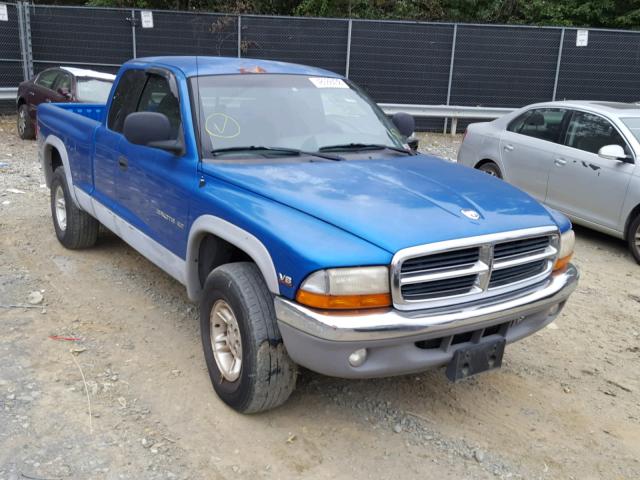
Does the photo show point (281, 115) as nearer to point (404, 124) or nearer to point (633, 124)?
point (404, 124)

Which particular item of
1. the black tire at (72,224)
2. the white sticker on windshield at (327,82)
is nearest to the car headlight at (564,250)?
the white sticker on windshield at (327,82)

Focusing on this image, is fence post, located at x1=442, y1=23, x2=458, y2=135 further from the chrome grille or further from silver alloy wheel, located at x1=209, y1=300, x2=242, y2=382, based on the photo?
silver alloy wheel, located at x1=209, y1=300, x2=242, y2=382

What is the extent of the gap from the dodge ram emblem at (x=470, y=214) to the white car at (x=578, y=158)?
4077mm

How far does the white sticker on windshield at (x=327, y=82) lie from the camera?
15.6ft

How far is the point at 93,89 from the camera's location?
441 inches

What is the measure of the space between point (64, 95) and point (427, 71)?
28.7 feet

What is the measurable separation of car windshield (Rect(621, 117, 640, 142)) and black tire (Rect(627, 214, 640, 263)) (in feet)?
3.15

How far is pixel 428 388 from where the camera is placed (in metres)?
4.09

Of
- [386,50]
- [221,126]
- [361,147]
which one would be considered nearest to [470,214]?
[361,147]

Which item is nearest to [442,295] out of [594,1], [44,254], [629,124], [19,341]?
[19,341]

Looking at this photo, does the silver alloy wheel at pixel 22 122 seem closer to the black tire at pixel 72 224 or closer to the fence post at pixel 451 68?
the black tire at pixel 72 224

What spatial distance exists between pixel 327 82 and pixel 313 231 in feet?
6.74

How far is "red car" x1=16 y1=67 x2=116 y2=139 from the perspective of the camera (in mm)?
11109

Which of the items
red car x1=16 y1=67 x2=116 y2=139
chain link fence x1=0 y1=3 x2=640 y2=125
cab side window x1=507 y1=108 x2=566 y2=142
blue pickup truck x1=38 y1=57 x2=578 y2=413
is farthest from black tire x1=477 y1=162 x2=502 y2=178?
chain link fence x1=0 y1=3 x2=640 y2=125
